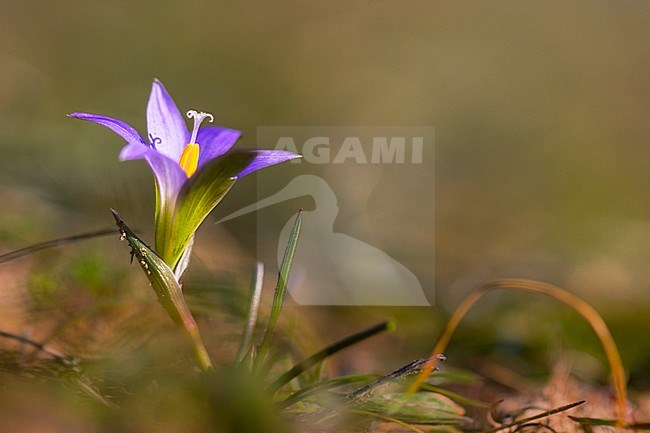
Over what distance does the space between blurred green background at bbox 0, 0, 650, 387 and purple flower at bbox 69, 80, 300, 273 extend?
57cm

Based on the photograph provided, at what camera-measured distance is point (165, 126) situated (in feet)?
2.91

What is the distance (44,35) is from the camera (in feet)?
14.5

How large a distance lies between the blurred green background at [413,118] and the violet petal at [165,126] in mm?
569

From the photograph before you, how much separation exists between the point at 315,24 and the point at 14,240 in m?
4.05

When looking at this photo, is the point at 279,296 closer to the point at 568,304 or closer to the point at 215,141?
the point at 215,141

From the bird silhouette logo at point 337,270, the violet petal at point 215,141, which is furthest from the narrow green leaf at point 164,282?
the bird silhouette logo at point 337,270

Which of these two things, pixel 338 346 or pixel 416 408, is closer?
pixel 338 346

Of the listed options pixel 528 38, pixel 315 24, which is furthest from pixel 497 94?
pixel 315 24

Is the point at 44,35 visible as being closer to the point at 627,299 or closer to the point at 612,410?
the point at 627,299

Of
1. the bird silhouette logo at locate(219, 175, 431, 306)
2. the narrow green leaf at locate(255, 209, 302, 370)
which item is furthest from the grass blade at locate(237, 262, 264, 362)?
the bird silhouette logo at locate(219, 175, 431, 306)

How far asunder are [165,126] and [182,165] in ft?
0.26

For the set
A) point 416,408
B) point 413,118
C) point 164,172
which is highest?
point 413,118

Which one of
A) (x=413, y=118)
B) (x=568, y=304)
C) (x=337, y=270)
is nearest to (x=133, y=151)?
(x=568, y=304)

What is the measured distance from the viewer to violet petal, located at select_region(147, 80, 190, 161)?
871 mm
